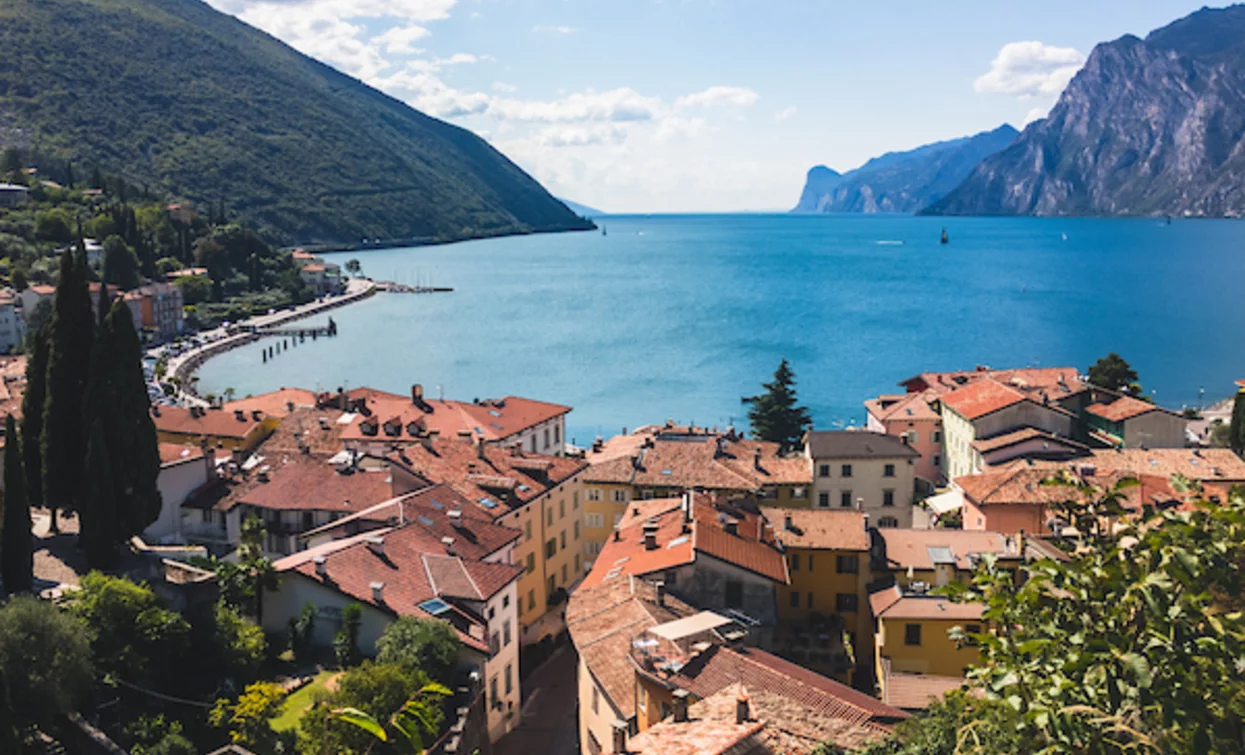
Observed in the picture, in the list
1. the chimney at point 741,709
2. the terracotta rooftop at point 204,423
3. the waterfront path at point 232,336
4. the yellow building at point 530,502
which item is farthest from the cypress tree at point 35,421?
the waterfront path at point 232,336

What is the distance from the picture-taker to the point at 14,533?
70.0 ft

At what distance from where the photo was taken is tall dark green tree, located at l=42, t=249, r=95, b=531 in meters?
26.2

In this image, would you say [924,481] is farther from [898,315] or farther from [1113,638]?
[898,315]

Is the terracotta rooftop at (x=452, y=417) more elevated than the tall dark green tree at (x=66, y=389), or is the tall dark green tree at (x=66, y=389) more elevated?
the tall dark green tree at (x=66, y=389)

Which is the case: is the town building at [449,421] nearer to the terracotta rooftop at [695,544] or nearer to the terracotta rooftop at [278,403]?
the terracotta rooftop at [278,403]

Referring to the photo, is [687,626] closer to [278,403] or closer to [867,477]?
[867,477]

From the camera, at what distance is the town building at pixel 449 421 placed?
1754 inches

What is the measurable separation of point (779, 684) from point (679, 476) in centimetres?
2177

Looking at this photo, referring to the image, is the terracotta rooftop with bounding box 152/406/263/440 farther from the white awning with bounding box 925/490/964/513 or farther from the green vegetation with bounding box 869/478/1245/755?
the green vegetation with bounding box 869/478/1245/755

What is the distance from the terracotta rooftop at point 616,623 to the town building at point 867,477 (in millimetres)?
19270

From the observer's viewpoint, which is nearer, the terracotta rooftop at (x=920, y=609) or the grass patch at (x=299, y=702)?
the grass patch at (x=299, y=702)

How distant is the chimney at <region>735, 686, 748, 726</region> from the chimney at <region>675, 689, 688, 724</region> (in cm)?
88

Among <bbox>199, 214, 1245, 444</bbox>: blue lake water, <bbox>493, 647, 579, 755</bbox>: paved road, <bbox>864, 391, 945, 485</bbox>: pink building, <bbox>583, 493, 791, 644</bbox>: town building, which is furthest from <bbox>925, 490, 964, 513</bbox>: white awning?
<bbox>199, 214, 1245, 444</bbox>: blue lake water

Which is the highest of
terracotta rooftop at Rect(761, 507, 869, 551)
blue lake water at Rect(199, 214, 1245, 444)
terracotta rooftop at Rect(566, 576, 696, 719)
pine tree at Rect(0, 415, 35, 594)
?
pine tree at Rect(0, 415, 35, 594)
